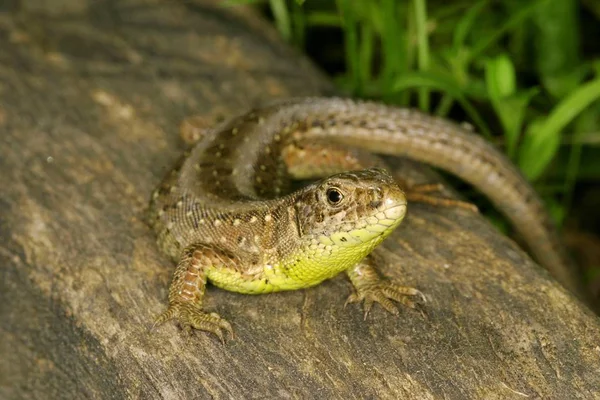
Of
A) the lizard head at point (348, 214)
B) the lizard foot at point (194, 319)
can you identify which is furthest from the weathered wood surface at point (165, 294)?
the lizard head at point (348, 214)

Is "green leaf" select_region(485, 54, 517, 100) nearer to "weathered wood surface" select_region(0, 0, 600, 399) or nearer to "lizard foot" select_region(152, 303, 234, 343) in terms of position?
"weathered wood surface" select_region(0, 0, 600, 399)

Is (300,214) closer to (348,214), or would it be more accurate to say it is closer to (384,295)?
(348,214)

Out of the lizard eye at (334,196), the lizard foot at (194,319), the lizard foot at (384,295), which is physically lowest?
the lizard foot at (194,319)

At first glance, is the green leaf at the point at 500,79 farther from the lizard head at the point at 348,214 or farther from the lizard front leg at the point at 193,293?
the lizard front leg at the point at 193,293

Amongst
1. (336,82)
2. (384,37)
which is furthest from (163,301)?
(336,82)

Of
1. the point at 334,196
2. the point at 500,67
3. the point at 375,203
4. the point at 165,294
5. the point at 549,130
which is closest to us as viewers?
the point at 375,203

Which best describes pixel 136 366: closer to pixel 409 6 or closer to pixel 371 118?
pixel 371 118

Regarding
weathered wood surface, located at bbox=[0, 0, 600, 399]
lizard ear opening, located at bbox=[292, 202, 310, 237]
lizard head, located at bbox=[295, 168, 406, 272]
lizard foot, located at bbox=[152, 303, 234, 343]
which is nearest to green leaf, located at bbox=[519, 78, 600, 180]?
weathered wood surface, located at bbox=[0, 0, 600, 399]

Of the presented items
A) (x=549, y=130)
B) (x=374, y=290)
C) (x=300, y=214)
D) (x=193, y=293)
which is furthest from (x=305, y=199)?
(x=549, y=130)
